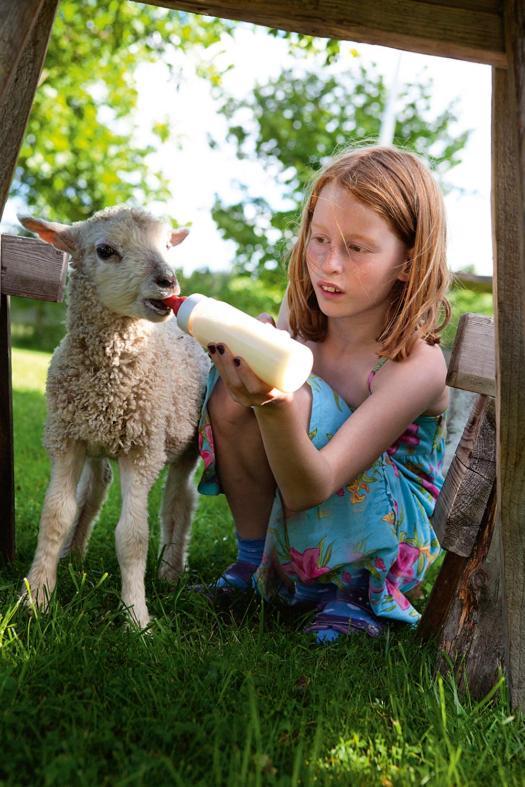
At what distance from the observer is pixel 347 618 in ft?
9.21

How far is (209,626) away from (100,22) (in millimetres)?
9740

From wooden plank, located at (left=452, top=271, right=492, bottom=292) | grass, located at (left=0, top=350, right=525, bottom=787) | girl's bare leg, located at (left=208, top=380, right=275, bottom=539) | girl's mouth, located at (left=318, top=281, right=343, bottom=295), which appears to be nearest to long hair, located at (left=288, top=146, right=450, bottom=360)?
girl's mouth, located at (left=318, top=281, right=343, bottom=295)

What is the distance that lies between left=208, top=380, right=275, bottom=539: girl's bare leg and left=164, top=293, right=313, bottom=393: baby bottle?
70 centimetres

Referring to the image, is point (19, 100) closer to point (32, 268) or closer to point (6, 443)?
point (32, 268)

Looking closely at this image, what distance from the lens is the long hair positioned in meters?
2.75

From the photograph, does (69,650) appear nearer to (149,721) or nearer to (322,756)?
(149,721)

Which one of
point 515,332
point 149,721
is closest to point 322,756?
point 149,721

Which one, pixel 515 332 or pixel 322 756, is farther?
pixel 515 332

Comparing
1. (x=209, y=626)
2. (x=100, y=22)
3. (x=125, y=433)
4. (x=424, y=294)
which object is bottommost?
(x=209, y=626)

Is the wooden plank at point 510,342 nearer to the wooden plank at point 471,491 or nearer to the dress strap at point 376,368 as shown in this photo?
the wooden plank at point 471,491

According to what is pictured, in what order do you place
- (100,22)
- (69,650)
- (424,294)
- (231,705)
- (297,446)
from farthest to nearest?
(100,22)
(424,294)
(297,446)
(69,650)
(231,705)

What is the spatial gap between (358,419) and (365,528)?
1.40 ft

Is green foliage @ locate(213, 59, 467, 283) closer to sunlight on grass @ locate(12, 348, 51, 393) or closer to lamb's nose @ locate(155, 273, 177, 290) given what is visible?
sunlight on grass @ locate(12, 348, 51, 393)

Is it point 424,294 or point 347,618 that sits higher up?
point 424,294
